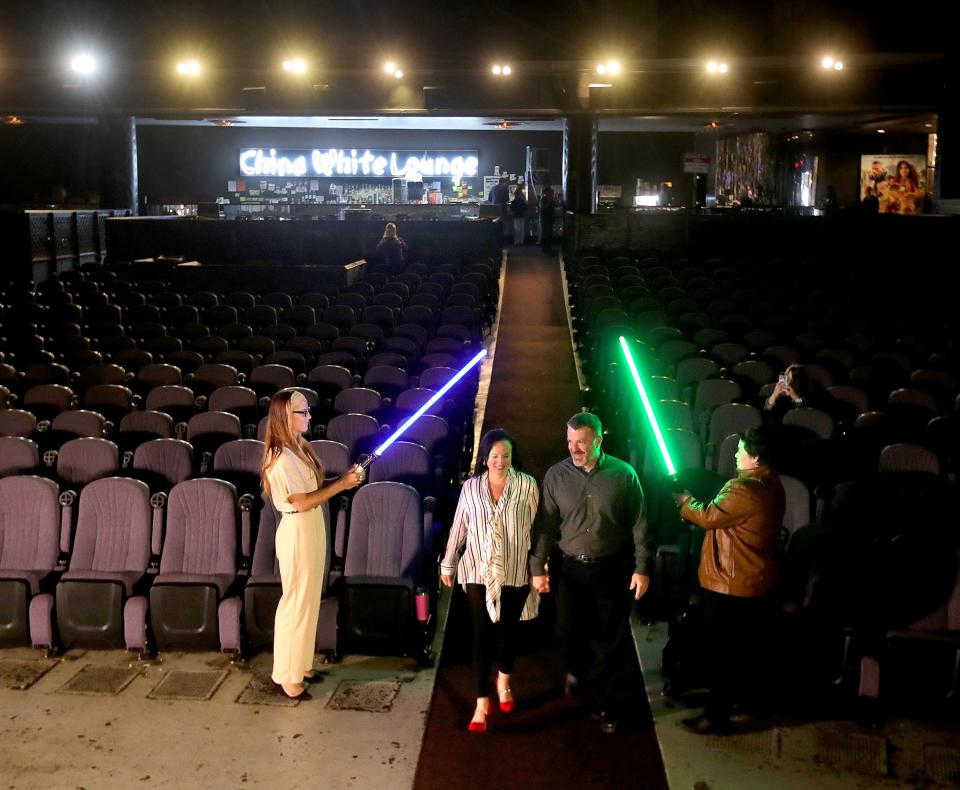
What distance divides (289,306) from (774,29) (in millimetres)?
9368

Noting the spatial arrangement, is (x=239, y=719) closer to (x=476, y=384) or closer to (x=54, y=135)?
(x=476, y=384)


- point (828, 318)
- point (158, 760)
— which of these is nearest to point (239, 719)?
point (158, 760)

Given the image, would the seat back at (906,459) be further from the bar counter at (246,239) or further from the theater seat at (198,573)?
the bar counter at (246,239)

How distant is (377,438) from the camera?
762 centimetres

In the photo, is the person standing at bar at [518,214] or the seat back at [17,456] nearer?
the seat back at [17,456]

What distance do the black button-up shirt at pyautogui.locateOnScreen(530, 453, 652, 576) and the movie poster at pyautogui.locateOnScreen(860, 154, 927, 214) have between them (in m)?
23.2

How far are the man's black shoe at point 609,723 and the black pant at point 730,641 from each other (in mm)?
449

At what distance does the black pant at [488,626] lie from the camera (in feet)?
15.8

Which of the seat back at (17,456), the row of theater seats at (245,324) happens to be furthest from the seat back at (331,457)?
the row of theater seats at (245,324)

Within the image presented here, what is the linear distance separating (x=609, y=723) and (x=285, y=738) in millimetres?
1556

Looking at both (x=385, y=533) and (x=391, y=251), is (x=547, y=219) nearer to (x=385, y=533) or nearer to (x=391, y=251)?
(x=391, y=251)

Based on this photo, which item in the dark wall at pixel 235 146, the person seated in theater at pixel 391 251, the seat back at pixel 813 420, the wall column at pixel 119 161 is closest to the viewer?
the seat back at pixel 813 420

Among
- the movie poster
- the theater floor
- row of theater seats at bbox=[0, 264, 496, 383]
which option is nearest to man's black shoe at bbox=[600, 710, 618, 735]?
the theater floor

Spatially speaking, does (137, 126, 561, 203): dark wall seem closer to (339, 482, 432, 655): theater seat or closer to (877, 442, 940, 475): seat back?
(877, 442, 940, 475): seat back
